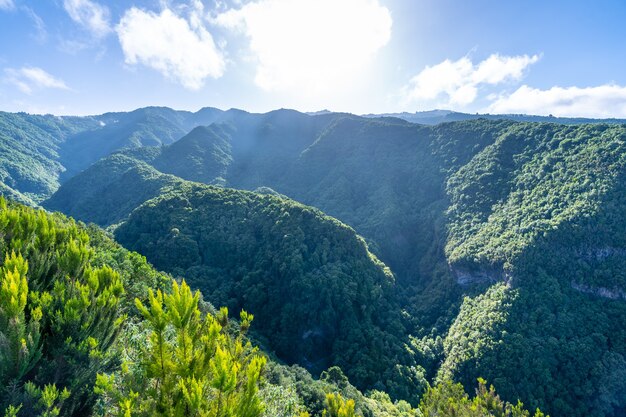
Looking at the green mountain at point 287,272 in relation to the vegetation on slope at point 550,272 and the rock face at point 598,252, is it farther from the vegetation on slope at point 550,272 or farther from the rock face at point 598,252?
the rock face at point 598,252

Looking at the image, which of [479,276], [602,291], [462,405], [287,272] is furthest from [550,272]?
[462,405]

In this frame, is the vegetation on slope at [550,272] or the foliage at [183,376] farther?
the vegetation on slope at [550,272]

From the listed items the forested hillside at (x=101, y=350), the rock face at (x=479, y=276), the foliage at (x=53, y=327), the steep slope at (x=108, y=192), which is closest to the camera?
the forested hillside at (x=101, y=350)

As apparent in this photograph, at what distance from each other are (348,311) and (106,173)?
495 feet

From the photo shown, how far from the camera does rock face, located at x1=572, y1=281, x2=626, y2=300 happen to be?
75438 millimetres

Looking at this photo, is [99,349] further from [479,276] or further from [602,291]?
[602,291]

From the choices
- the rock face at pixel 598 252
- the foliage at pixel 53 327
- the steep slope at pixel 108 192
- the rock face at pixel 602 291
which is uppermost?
the foliage at pixel 53 327

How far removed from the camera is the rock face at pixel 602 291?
247 feet

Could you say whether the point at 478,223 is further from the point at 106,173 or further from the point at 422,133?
the point at 106,173

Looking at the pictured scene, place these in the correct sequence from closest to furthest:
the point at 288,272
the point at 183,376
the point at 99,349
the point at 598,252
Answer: the point at 183,376 < the point at 99,349 < the point at 288,272 < the point at 598,252

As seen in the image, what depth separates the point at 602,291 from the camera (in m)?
76.8

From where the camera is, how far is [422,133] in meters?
162

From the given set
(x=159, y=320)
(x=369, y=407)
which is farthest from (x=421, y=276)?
(x=159, y=320)

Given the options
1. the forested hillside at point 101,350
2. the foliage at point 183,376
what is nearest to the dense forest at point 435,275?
the forested hillside at point 101,350
